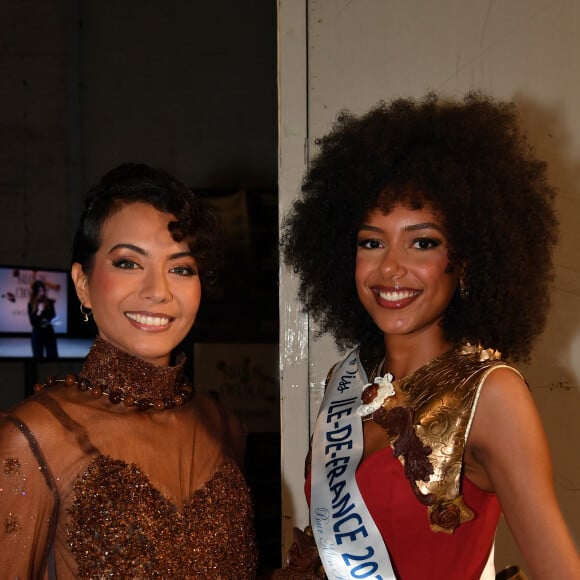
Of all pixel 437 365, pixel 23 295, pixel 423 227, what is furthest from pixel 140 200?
pixel 23 295

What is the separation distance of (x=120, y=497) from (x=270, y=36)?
4739 millimetres

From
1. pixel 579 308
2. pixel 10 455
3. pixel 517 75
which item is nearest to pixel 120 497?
pixel 10 455

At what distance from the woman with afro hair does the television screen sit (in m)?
3.67

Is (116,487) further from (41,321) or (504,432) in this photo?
(41,321)

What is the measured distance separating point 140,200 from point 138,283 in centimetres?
17

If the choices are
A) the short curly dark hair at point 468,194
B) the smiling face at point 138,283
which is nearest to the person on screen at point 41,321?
the short curly dark hair at point 468,194

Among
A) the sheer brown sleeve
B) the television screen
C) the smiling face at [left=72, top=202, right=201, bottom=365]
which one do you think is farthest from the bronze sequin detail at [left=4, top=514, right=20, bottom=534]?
the television screen

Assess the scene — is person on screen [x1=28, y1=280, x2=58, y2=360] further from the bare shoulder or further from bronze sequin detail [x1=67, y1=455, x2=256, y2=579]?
the bare shoulder

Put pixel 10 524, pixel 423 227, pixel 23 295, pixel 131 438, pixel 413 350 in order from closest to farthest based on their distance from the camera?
1. pixel 10 524
2. pixel 131 438
3. pixel 423 227
4. pixel 413 350
5. pixel 23 295

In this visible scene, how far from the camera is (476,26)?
2.61 m

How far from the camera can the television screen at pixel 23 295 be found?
5.03 m

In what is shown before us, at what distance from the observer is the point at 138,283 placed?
1499 millimetres

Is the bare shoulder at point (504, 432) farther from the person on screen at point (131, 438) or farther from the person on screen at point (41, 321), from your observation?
the person on screen at point (41, 321)

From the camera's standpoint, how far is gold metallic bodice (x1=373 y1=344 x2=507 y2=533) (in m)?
1.46
